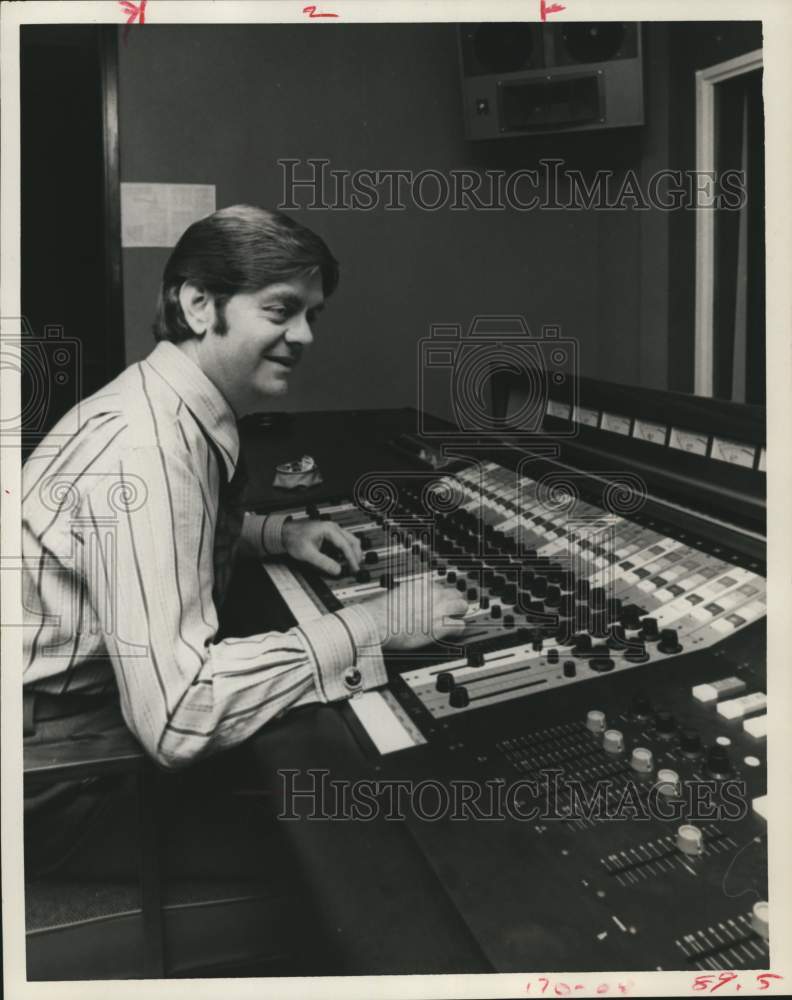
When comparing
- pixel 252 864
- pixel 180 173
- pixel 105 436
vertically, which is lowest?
pixel 252 864

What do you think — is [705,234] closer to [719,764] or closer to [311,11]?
[311,11]

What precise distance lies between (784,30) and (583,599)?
0.78 meters

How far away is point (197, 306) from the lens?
3.97 ft

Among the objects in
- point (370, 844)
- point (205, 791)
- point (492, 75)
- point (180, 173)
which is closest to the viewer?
point (370, 844)

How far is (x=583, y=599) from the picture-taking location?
118 cm

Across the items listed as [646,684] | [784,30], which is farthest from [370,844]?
[784,30]

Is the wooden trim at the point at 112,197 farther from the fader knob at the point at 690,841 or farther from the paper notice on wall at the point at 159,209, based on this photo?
the fader knob at the point at 690,841

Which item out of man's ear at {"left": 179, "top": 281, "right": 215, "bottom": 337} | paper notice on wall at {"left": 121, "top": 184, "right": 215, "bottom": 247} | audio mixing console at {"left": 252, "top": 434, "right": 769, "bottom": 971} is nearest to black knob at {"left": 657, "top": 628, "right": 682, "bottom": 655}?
audio mixing console at {"left": 252, "top": 434, "right": 769, "bottom": 971}

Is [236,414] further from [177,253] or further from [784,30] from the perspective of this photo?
[784,30]

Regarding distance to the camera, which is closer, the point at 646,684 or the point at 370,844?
the point at 370,844

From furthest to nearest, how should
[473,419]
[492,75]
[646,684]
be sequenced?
1. [492,75]
2. [473,419]
3. [646,684]

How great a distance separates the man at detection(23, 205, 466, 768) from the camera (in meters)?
0.98

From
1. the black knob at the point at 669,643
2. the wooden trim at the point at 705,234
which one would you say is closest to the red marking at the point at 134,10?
the black knob at the point at 669,643

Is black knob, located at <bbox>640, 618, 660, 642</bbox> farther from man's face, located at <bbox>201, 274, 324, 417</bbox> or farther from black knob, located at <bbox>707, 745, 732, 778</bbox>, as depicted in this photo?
man's face, located at <bbox>201, 274, 324, 417</bbox>
